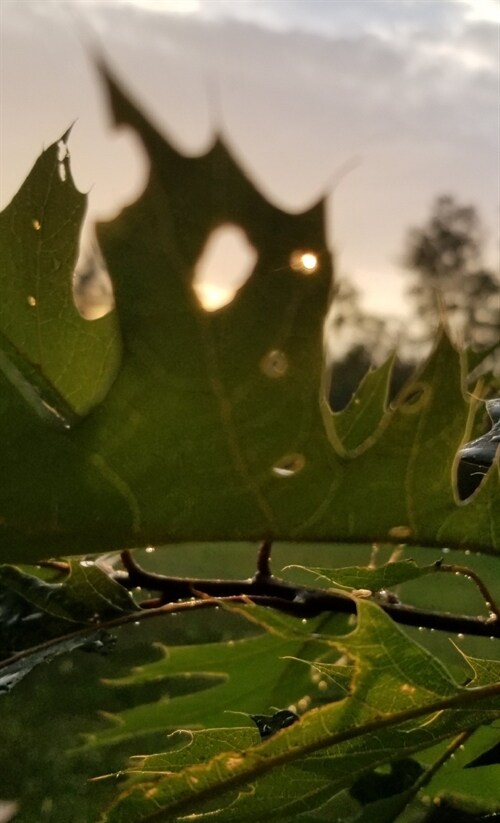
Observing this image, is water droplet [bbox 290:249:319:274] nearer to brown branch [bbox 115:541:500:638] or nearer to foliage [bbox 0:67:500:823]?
foliage [bbox 0:67:500:823]

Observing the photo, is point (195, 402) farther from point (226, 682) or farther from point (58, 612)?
point (226, 682)

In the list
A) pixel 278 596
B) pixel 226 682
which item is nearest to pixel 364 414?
pixel 278 596

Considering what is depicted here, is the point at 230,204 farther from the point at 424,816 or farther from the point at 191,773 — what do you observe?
the point at 424,816

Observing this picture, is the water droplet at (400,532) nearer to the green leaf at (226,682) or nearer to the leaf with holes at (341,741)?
the leaf with holes at (341,741)

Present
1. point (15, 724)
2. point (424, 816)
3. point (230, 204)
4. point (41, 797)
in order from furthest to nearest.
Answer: point (15, 724) → point (41, 797) → point (424, 816) → point (230, 204)

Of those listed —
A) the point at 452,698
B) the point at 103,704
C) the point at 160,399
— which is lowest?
the point at 103,704

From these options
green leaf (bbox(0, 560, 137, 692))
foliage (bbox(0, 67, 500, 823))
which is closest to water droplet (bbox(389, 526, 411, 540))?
foliage (bbox(0, 67, 500, 823))

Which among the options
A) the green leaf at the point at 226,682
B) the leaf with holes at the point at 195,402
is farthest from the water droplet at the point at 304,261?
the green leaf at the point at 226,682

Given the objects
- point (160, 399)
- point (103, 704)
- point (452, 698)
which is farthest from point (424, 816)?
point (103, 704)
